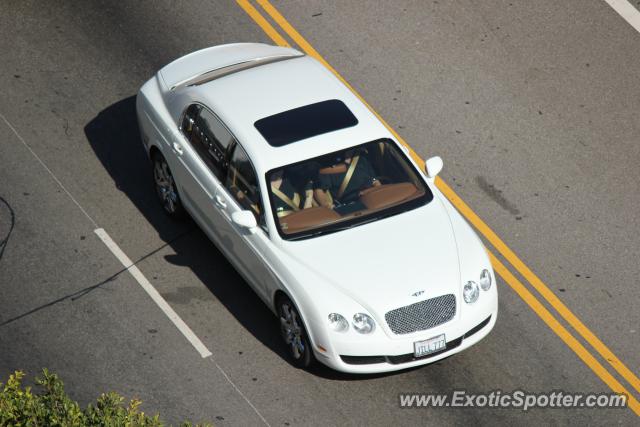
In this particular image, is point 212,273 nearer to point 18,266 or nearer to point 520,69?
point 18,266

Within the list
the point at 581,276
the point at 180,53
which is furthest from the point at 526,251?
the point at 180,53

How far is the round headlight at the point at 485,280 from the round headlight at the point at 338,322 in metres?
1.39

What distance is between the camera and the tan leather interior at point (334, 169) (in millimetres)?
11641

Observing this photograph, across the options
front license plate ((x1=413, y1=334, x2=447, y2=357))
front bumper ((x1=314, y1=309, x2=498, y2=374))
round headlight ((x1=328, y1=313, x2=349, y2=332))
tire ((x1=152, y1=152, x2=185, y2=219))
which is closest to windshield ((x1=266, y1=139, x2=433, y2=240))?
round headlight ((x1=328, y1=313, x2=349, y2=332))

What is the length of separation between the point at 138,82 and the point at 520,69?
15.6 ft

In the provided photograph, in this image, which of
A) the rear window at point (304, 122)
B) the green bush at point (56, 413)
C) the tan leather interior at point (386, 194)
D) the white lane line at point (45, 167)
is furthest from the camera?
the white lane line at point (45, 167)

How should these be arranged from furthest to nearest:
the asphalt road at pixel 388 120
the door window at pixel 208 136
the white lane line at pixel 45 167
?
the white lane line at pixel 45 167 → the door window at pixel 208 136 → the asphalt road at pixel 388 120

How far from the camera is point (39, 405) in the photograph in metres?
8.68

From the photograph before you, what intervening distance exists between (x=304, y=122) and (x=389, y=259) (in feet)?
5.64

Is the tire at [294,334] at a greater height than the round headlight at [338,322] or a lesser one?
lesser

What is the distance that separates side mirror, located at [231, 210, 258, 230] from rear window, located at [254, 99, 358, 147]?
0.78 m

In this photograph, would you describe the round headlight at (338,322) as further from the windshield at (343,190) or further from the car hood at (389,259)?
the windshield at (343,190)

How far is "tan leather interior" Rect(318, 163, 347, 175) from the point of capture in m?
11.6

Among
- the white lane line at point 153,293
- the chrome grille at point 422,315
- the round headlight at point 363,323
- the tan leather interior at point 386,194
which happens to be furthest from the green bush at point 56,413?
the tan leather interior at point 386,194
